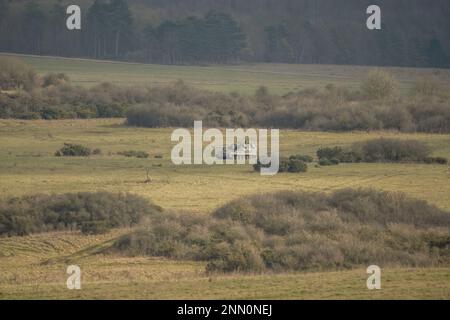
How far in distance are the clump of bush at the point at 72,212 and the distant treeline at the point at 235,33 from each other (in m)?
88.1

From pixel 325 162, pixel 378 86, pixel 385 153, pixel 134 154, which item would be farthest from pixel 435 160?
pixel 378 86

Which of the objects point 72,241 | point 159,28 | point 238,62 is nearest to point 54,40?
point 159,28

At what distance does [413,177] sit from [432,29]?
340 ft

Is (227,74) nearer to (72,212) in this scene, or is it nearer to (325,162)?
(325,162)

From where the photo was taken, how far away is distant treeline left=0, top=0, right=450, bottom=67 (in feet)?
387

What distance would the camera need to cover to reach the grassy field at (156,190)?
62.1 feet

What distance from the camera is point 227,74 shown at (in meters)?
104

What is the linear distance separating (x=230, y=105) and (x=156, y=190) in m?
34.3

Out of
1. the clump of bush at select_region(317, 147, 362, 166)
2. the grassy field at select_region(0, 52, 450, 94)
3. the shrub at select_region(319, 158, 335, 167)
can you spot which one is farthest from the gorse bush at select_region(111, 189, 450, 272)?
the grassy field at select_region(0, 52, 450, 94)

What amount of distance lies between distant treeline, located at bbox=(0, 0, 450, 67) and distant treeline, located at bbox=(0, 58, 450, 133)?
39.5m

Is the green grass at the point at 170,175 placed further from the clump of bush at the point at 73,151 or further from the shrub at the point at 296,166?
the clump of bush at the point at 73,151

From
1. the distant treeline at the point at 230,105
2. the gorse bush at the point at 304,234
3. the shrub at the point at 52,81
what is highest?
the shrub at the point at 52,81

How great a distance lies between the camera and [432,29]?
138m

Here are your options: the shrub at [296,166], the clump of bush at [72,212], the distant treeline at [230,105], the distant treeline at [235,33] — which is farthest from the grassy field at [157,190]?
the distant treeline at [235,33]
